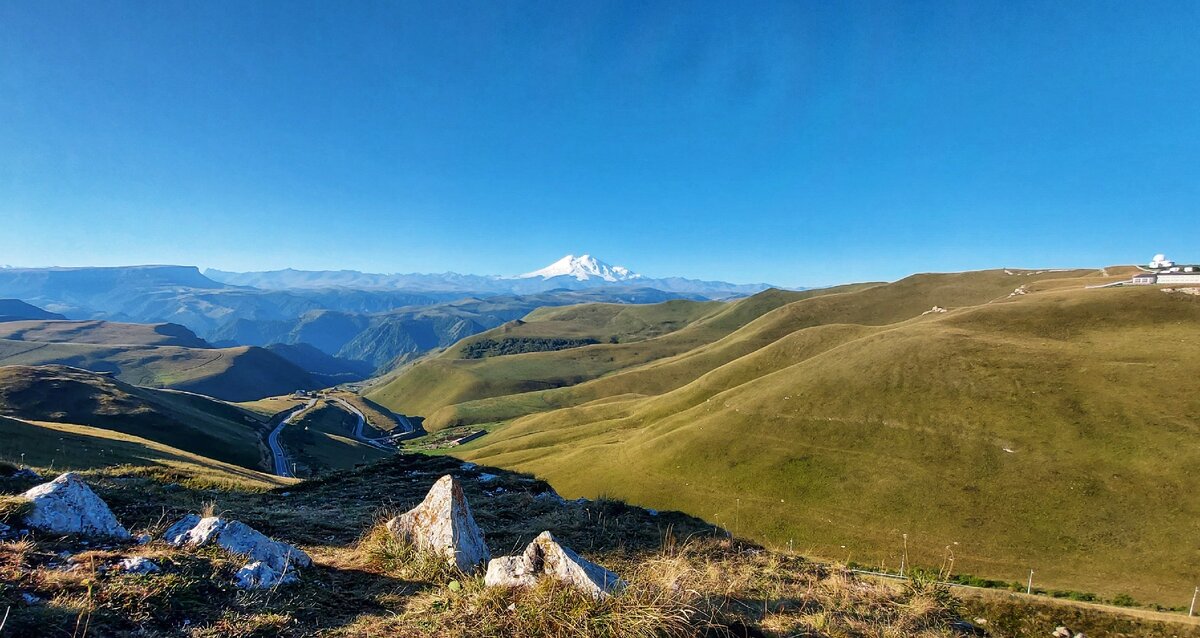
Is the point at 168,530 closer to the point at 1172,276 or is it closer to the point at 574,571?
the point at 574,571

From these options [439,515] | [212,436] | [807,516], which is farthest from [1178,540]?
[212,436]

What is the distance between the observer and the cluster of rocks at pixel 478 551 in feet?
22.0

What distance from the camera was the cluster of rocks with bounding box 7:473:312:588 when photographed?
7829 mm

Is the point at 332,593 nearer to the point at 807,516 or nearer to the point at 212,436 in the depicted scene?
the point at 807,516

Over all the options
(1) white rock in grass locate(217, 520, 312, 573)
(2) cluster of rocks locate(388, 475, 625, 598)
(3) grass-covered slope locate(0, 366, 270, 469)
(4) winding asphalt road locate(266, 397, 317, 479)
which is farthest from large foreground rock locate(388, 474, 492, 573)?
(3) grass-covered slope locate(0, 366, 270, 469)

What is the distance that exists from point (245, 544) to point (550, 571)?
226 inches

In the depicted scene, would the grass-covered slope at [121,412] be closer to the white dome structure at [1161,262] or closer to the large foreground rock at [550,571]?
the large foreground rock at [550,571]

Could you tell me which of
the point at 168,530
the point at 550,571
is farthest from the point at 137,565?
the point at 550,571

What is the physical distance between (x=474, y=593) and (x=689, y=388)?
119m

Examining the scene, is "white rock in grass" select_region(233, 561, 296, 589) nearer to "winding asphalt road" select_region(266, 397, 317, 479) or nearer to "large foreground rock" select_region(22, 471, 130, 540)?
"large foreground rock" select_region(22, 471, 130, 540)

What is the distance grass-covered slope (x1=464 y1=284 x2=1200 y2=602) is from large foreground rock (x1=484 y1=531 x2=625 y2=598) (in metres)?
51.0

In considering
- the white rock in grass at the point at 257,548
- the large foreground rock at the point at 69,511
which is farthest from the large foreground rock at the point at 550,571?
the large foreground rock at the point at 69,511

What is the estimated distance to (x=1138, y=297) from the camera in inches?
3489

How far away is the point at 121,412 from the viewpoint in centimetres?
12075
